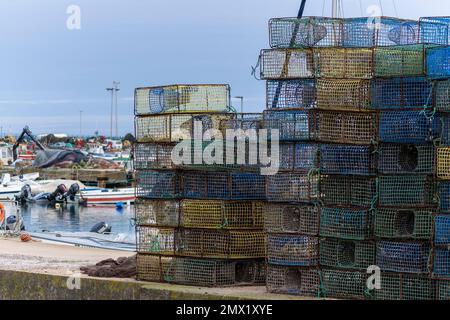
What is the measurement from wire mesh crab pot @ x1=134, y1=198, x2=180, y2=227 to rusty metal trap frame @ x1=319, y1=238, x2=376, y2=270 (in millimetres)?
2495

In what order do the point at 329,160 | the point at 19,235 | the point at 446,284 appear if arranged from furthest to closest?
the point at 19,235, the point at 329,160, the point at 446,284

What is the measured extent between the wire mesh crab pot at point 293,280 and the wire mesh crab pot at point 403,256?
1017mm

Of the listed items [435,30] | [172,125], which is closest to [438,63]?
[435,30]

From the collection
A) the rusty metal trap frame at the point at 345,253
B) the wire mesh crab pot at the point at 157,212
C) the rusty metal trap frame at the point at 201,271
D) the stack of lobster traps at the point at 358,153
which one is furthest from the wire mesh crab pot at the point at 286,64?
the rusty metal trap frame at the point at 201,271

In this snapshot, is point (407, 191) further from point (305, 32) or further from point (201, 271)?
point (201, 271)

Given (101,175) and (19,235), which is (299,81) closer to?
(19,235)

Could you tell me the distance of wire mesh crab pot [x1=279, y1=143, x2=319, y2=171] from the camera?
13680 mm

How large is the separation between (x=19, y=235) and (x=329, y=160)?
14.1m

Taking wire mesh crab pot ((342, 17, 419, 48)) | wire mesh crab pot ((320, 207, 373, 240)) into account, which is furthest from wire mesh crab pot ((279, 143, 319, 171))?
wire mesh crab pot ((342, 17, 419, 48))

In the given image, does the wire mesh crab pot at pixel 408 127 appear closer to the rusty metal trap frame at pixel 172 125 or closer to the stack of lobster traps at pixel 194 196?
the stack of lobster traps at pixel 194 196

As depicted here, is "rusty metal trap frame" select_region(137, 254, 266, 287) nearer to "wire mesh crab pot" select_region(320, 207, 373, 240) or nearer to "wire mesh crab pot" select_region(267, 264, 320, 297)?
"wire mesh crab pot" select_region(267, 264, 320, 297)

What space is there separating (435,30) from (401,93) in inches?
54.2

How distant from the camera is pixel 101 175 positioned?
3051 inches
